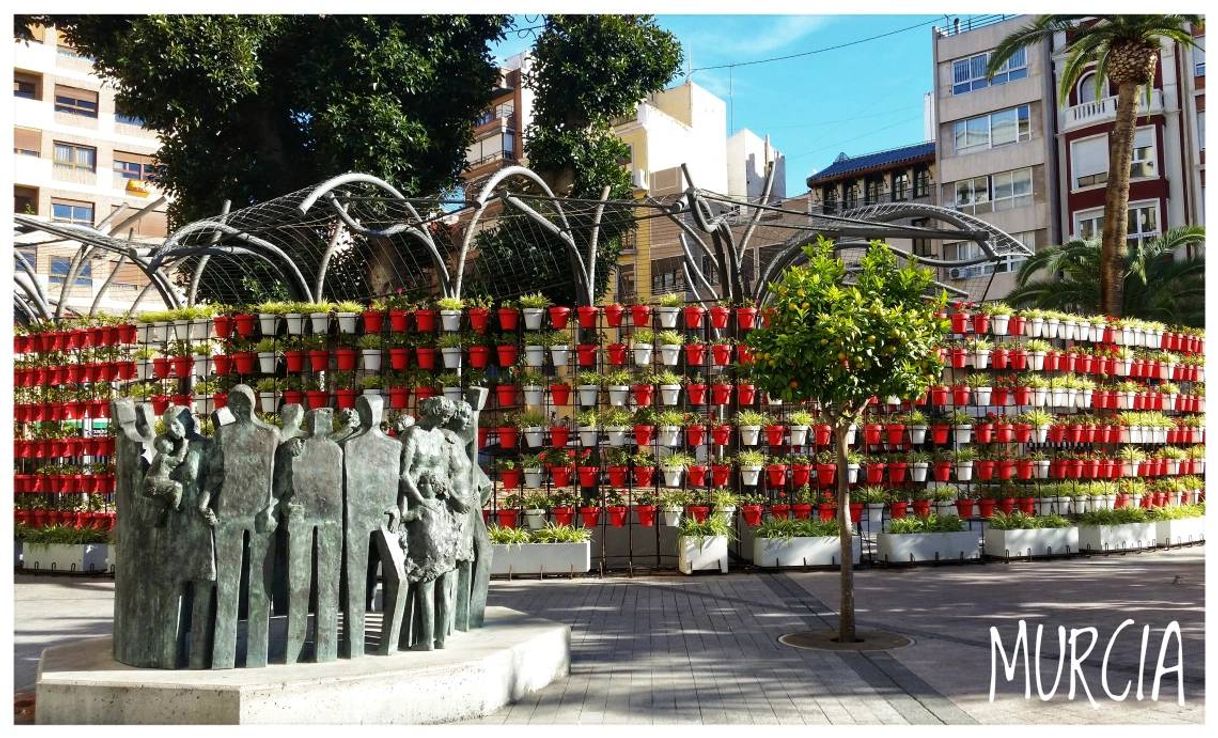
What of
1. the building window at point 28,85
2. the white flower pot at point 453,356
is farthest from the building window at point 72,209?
the white flower pot at point 453,356

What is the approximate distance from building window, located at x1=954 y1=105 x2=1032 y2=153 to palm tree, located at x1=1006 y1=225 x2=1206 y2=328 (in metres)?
13.0

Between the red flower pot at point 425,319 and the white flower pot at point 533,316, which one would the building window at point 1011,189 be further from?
the red flower pot at point 425,319

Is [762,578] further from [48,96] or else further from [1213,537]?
[48,96]

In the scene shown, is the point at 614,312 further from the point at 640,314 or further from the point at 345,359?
the point at 345,359

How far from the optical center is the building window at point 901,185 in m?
46.0

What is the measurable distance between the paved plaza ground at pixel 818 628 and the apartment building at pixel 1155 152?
23.8 metres

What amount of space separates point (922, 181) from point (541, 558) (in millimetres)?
36890

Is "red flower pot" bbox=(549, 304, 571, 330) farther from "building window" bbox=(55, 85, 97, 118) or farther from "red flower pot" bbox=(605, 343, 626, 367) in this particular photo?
"building window" bbox=(55, 85, 97, 118)

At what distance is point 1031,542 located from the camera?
14445mm

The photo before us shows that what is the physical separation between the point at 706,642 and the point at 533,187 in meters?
15.9

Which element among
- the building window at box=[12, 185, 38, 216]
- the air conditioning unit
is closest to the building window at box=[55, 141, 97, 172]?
the building window at box=[12, 185, 38, 216]

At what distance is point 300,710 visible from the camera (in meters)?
5.76

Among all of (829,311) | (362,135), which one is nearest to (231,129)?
(362,135)

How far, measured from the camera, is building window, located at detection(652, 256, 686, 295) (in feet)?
133
